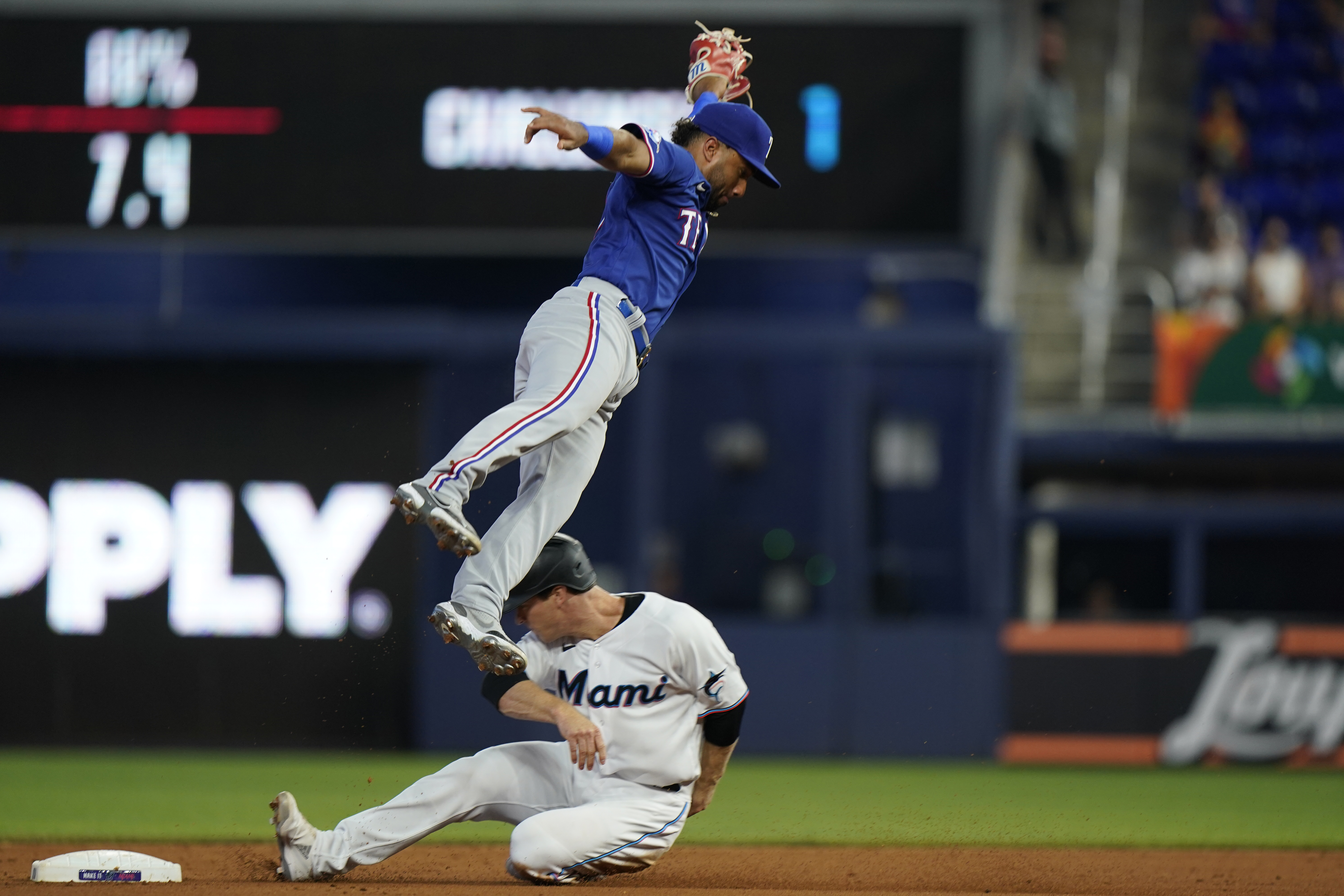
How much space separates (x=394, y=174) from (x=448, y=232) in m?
0.50

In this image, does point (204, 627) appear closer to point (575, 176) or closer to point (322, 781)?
point (322, 781)

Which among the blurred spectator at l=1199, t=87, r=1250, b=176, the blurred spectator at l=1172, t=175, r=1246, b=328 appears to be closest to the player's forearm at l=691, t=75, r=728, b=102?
the blurred spectator at l=1172, t=175, r=1246, b=328

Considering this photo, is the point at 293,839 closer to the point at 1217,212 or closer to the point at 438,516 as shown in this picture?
the point at 438,516

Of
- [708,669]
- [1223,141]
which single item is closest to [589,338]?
[708,669]

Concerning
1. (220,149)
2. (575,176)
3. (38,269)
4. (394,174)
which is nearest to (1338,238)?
(575,176)

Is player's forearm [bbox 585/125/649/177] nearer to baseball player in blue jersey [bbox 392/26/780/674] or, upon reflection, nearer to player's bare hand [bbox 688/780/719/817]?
baseball player in blue jersey [bbox 392/26/780/674]

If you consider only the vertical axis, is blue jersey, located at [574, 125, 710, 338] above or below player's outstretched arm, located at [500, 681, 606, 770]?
above

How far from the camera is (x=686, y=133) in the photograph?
18.1ft

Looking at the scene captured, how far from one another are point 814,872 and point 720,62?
299 cm

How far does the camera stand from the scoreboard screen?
34.2ft

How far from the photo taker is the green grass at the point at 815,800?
25.0ft

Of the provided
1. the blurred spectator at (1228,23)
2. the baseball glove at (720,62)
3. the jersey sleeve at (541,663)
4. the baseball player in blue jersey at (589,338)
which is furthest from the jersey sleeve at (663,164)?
the blurred spectator at (1228,23)

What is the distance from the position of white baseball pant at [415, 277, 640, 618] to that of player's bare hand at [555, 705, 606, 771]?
0.38 meters

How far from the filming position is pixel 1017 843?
24.2 ft
